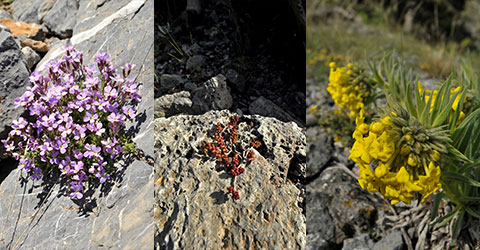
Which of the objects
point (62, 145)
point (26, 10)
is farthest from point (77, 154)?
point (26, 10)

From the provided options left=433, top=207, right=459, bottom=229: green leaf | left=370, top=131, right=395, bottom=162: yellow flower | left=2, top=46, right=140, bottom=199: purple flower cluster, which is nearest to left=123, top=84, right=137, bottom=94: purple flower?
left=2, top=46, right=140, bottom=199: purple flower cluster

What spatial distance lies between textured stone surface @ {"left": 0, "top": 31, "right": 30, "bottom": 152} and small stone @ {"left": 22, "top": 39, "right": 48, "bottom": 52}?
29.8 inches

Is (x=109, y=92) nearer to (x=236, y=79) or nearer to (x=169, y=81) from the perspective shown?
(x=169, y=81)

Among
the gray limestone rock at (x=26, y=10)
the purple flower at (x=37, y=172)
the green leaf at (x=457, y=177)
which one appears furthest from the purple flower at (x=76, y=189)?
the gray limestone rock at (x=26, y=10)

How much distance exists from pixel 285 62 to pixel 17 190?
298 cm

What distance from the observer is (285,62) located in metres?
3.34

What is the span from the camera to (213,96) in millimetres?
3109

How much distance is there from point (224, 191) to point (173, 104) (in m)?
0.93

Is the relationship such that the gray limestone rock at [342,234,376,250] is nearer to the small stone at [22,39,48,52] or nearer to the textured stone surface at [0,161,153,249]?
the textured stone surface at [0,161,153,249]

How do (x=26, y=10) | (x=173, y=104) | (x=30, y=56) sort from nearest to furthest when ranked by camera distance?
(x=173, y=104) < (x=30, y=56) < (x=26, y=10)

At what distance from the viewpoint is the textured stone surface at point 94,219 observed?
10.4 ft

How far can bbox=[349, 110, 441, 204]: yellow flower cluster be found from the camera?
7.26 feet

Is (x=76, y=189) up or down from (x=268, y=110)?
down

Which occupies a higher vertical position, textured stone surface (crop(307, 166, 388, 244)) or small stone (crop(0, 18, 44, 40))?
small stone (crop(0, 18, 44, 40))
